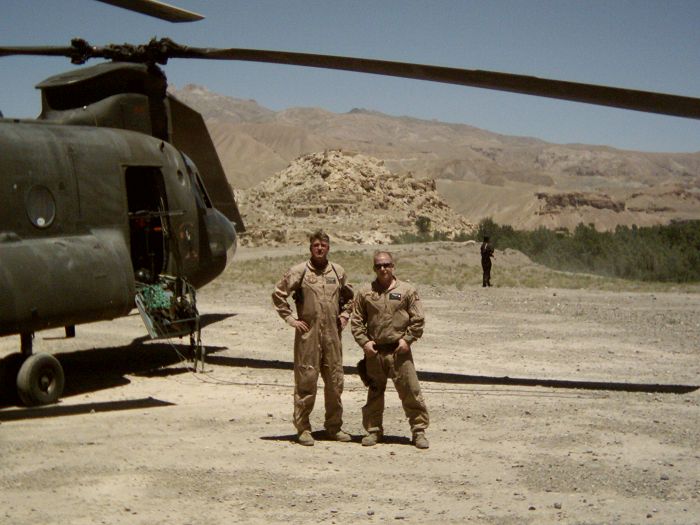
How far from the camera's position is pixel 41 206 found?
32.0 ft

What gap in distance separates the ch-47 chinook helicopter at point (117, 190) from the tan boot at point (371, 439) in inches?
139

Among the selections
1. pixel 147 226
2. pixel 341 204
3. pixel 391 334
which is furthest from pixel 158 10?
pixel 341 204

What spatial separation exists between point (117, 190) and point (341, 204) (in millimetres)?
51408

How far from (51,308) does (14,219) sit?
100cm

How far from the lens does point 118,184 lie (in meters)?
10.9

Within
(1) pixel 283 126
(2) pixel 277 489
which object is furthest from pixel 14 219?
(1) pixel 283 126

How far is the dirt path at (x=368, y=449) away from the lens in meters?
5.94

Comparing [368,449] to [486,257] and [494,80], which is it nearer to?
[494,80]

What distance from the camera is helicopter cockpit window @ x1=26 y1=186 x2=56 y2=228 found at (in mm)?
9633

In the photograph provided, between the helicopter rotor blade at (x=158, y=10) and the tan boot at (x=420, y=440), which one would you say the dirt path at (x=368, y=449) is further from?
the helicopter rotor blade at (x=158, y=10)

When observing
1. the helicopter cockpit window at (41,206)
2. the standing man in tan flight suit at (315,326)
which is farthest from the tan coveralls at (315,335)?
the helicopter cockpit window at (41,206)

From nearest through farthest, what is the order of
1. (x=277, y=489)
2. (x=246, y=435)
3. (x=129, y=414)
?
(x=277, y=489), (x=246, y=435), (x=129, y=414)

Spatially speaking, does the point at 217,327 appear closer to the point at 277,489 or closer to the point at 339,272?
Result: the point at 339,272

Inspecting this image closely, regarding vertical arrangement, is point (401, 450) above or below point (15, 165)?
below
